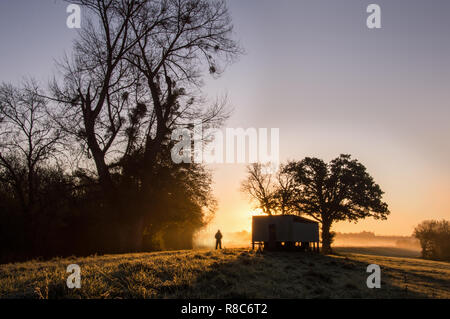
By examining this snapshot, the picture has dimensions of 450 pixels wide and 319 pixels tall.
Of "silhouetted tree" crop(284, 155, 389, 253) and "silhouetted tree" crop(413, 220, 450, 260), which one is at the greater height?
"silhouetted tree" crop(284, 155, 389, 253)

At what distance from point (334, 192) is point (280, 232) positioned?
40.6 ft

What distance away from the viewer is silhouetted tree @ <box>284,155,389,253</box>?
35656mm

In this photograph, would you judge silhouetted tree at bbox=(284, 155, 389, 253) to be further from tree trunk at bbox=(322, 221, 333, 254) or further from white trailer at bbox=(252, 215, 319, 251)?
white trailer at bbox=(252, 215, 319, 251)

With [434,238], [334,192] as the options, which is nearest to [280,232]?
[334,192]

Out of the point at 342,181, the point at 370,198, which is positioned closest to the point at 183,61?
the point at 342,181

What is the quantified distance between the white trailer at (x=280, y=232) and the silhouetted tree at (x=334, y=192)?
7.91 m

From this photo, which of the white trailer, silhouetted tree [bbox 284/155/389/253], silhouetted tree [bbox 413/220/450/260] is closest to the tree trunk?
silhouetted tree [bbox 284/155/389/253]

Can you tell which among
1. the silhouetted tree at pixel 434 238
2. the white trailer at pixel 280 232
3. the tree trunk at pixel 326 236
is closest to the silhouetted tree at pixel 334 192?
the tree trunk at pixel 326 236

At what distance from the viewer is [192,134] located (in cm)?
2362

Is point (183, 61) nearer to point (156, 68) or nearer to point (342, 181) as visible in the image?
point (156, 68)

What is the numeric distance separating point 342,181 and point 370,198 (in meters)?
3.55

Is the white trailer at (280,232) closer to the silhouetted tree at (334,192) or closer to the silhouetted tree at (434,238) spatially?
the silhouetted tree at (334,192)

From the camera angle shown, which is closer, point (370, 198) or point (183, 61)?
point (183, 61)

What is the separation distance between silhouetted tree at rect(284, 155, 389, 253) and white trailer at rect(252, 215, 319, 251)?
791 cm
